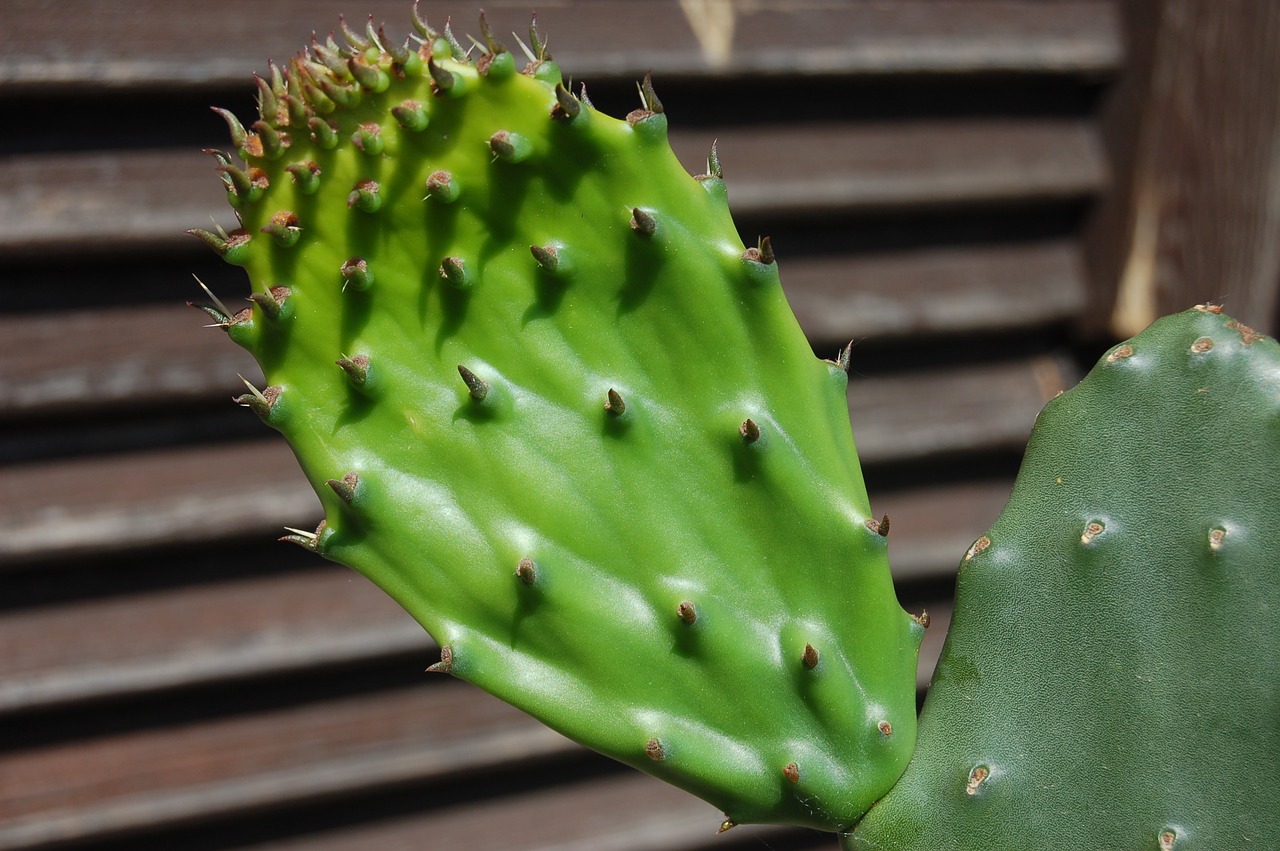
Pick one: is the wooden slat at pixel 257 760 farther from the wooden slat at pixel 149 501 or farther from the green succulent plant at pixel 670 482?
the green succulent plant at pixel 670 482

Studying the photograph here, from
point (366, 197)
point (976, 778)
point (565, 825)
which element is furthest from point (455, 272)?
point (565, 825)

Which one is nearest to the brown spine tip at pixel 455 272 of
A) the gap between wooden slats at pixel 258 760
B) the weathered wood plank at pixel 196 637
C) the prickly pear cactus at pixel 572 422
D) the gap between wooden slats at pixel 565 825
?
the prickly pear cactus at pixel 572 422

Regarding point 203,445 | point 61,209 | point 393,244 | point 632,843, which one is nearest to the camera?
point 393,244

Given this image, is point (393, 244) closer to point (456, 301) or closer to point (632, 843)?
point (456, 301)

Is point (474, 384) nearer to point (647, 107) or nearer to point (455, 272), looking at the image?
point (455, 272)

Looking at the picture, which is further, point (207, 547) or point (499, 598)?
point (207, 547)

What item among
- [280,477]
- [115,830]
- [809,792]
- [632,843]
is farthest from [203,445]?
[809,792]

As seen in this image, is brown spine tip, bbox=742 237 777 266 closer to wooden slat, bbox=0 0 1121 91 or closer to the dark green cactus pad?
the dark green cactus pad
